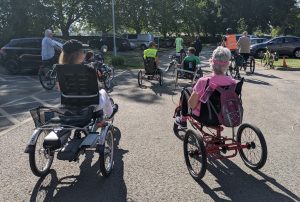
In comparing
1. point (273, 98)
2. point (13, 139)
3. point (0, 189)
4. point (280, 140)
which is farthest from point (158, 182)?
point (273, 98)

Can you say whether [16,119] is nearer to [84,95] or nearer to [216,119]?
[84,95]

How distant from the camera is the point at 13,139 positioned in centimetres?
704

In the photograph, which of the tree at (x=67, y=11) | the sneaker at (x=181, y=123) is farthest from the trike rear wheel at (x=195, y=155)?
the tree at (x=67, y=11)

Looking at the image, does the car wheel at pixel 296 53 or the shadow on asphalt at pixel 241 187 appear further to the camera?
the car wheel at pixel 296 53

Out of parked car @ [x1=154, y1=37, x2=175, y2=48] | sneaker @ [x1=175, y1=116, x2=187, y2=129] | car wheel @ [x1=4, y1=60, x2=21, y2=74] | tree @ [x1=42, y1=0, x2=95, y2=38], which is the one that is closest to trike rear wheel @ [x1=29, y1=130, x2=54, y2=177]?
sneaker @ [x1=175, y1=116, x2=187, y2=129]

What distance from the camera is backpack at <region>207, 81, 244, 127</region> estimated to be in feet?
16.4

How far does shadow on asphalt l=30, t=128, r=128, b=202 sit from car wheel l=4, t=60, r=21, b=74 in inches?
546

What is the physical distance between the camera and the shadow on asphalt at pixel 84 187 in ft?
15.0

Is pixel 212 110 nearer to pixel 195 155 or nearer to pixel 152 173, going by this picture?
pixel 195 155

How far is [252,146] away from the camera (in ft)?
17.1

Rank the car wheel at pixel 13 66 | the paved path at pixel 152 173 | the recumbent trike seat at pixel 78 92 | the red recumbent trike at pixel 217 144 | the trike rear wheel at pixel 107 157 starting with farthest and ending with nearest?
the car wheel at pixel 13 66
the recumbent trike seat at pixel 78 92
the red recumbent trike at pixel 217 144
the trike rear wheel at pixel 107 157
the paved path at pixel 152 173

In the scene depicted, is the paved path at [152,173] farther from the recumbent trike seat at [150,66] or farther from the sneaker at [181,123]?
the recumbent trike seat at [150,66]

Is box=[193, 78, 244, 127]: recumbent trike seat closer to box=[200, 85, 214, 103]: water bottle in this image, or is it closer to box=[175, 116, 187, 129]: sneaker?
box=[200, 85, 214, 103]: water bottle

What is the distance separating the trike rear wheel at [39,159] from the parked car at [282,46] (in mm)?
25371
